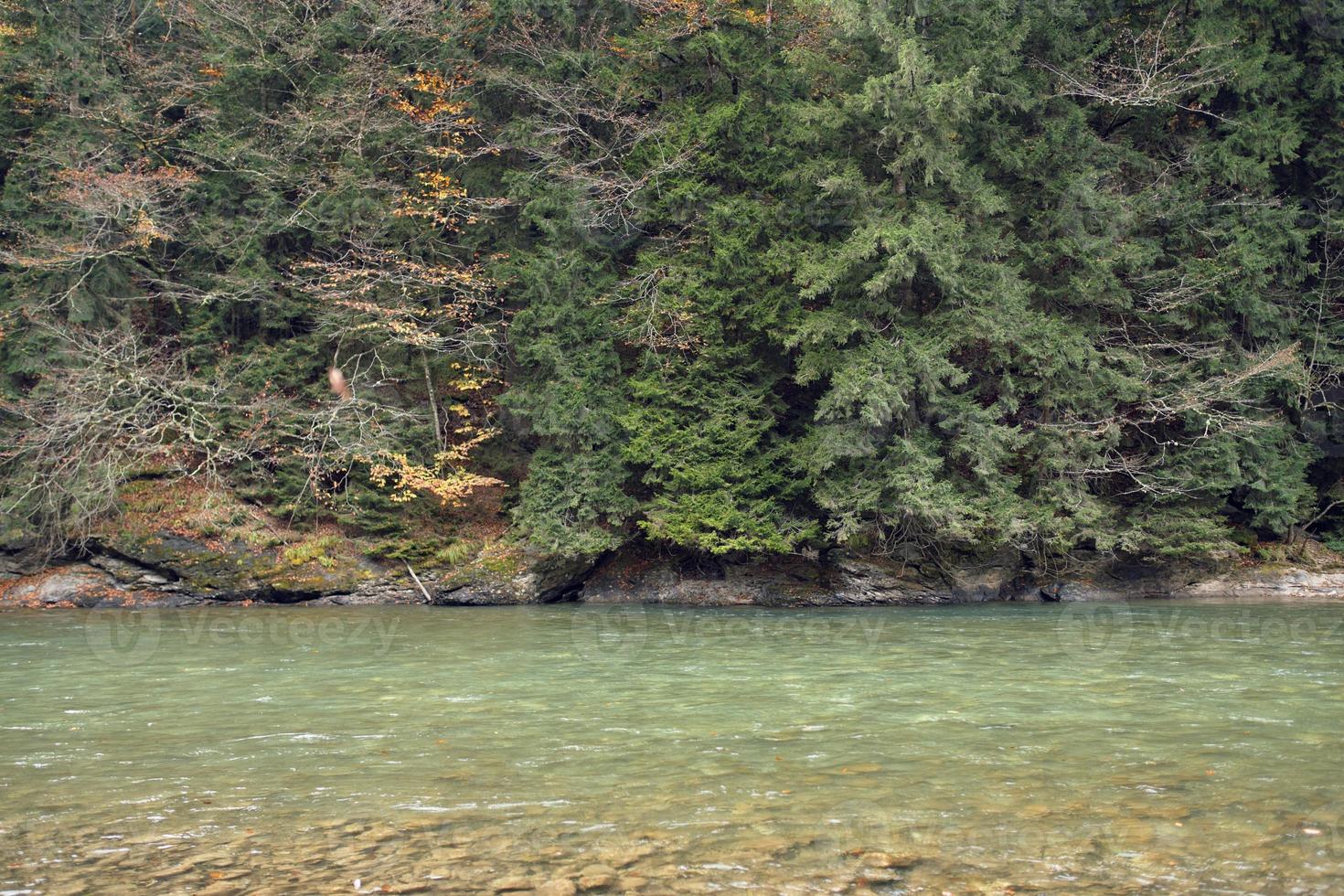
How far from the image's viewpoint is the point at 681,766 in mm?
7328

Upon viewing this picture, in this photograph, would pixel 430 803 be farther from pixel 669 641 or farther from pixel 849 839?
pixel 669 641

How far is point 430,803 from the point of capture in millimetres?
6430

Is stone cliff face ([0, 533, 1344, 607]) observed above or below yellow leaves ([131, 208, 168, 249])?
below

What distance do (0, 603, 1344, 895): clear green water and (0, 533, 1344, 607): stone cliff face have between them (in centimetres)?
602

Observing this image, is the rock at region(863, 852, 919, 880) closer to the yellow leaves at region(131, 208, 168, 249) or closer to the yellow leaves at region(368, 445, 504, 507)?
the yellow leaves at region(368, 445, 504, 507)

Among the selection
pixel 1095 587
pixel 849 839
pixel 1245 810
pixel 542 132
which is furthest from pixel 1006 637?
pixel 542 132

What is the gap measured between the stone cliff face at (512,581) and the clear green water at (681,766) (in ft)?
19.8

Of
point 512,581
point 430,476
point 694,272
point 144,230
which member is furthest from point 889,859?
point 144,230

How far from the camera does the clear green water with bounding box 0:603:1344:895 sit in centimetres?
528

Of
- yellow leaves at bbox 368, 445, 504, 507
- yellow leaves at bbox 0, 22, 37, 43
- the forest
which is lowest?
yellow leaves at bbox 368, 445, 504, 507

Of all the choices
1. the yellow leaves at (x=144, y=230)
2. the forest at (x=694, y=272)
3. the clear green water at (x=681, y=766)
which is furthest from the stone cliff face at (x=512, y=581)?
the clear green water at (x=681, y=766)

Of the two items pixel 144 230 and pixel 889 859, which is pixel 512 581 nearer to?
pixel 144 230

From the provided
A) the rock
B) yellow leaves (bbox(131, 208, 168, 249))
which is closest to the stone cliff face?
yellow leaves (bbox(131, 208, 168, 249))

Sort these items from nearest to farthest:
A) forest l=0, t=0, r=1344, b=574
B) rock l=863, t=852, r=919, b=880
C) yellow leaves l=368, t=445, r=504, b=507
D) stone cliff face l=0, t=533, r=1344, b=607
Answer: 1. rock l=863, t=852, r=919, b=880
2. forest l=0, t=0, r=1344, b=574
3. stone cliff face l=0, t=533, r=1344, b=607
4. yellow leaves l=368, t=445, r=504, b=507
